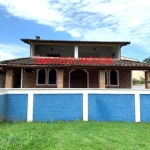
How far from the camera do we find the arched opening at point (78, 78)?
13688 mm

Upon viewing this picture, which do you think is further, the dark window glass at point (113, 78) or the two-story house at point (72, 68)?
the dark window glass at point (113, 78)

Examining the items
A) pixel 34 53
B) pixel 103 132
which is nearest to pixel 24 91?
pixel 103 132

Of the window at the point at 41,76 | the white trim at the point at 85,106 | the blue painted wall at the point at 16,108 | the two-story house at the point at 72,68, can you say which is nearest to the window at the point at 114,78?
the two-story house at the point at 72,68

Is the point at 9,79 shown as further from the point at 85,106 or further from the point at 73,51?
the point at 73,51

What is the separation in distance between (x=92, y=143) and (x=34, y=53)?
36.4 feet

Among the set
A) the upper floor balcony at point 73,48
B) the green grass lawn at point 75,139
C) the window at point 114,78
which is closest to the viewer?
the green grass lawn at point 75,139

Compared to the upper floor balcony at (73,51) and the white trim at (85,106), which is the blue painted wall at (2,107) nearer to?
the white trim at (85,106)

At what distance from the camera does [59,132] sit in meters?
6.21

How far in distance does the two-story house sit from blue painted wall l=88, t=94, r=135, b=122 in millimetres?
2749

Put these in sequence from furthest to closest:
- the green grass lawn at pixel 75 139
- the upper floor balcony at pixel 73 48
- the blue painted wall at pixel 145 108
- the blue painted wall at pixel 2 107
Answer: the upper floor balcony at pixel 73 48
the blue painted wall at pixel 145 108
the blue painted wall at pixel 2 107
the green grass lawn at pixel 75 139

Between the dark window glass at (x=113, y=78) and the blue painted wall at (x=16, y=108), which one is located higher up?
the dark window glass at (x=113, y=78)

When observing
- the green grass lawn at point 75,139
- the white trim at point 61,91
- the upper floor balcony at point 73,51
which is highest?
the upper floor balcony at point 73,51

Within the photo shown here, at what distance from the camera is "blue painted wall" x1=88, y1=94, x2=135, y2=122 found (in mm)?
8445

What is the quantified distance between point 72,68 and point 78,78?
2274 millimetres
